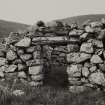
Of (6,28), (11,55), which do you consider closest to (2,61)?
(11,55)

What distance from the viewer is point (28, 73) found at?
30.6ft

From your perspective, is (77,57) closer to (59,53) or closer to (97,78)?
(97,78)

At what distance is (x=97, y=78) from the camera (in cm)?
791

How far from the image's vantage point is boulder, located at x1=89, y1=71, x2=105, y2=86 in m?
7.81

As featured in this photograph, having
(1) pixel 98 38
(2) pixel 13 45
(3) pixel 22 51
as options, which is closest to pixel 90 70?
(1) pixel 98 38

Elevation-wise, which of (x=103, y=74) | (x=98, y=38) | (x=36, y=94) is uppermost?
(x=98, y=38)

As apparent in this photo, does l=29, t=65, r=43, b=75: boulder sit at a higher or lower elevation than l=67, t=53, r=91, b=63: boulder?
lower

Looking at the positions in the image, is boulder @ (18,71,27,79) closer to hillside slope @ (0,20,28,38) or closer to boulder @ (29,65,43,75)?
boulder @ (29,65,43,75)

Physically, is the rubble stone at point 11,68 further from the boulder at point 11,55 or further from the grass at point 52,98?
Result: the grass at point 52,98

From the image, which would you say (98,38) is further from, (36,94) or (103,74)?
(36,94)

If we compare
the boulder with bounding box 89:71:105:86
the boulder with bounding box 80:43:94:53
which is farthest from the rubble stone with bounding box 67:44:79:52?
the boulder with bounding box 89:71:105:86

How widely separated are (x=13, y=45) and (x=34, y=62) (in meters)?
1.29

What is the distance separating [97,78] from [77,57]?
1.13 meters

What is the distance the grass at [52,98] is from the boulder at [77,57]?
1166 mm
